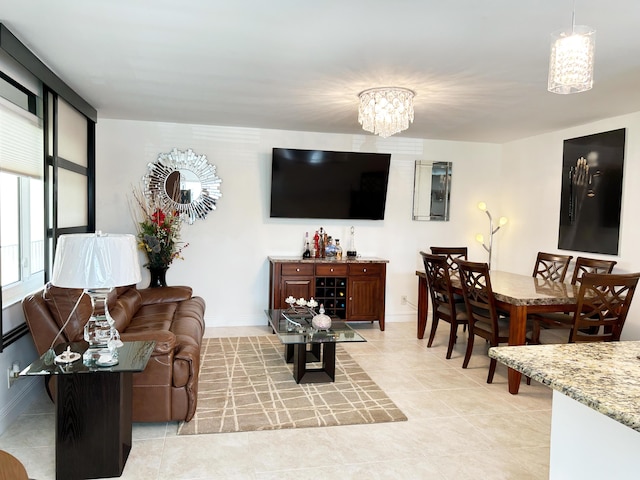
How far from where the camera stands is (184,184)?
5.31 meters

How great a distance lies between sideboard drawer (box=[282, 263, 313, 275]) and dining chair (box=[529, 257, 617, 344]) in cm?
238

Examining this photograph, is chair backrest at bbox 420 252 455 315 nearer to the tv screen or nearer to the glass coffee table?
the glass coffee table

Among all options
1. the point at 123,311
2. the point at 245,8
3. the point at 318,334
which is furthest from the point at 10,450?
the point at 245,8

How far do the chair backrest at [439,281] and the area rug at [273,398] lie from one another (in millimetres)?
1064

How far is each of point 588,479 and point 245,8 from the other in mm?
2405

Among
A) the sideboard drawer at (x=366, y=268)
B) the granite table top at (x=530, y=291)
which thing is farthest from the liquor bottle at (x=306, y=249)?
the granite table top at (x=530, y=291)

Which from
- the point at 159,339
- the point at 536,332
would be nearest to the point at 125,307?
the point at 159,339

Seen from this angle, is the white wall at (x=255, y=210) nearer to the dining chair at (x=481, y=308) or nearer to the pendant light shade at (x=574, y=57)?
the dining chair at (x=481, y=308)

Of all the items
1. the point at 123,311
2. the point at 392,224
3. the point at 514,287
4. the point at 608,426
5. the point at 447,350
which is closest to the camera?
the point at 608,426

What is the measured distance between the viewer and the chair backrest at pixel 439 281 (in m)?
4.26

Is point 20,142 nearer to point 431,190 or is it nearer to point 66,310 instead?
point 66,310

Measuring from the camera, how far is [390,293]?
19.6 ft

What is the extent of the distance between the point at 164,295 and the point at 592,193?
4.49 m

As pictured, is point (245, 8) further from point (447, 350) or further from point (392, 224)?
point (392, 224)
